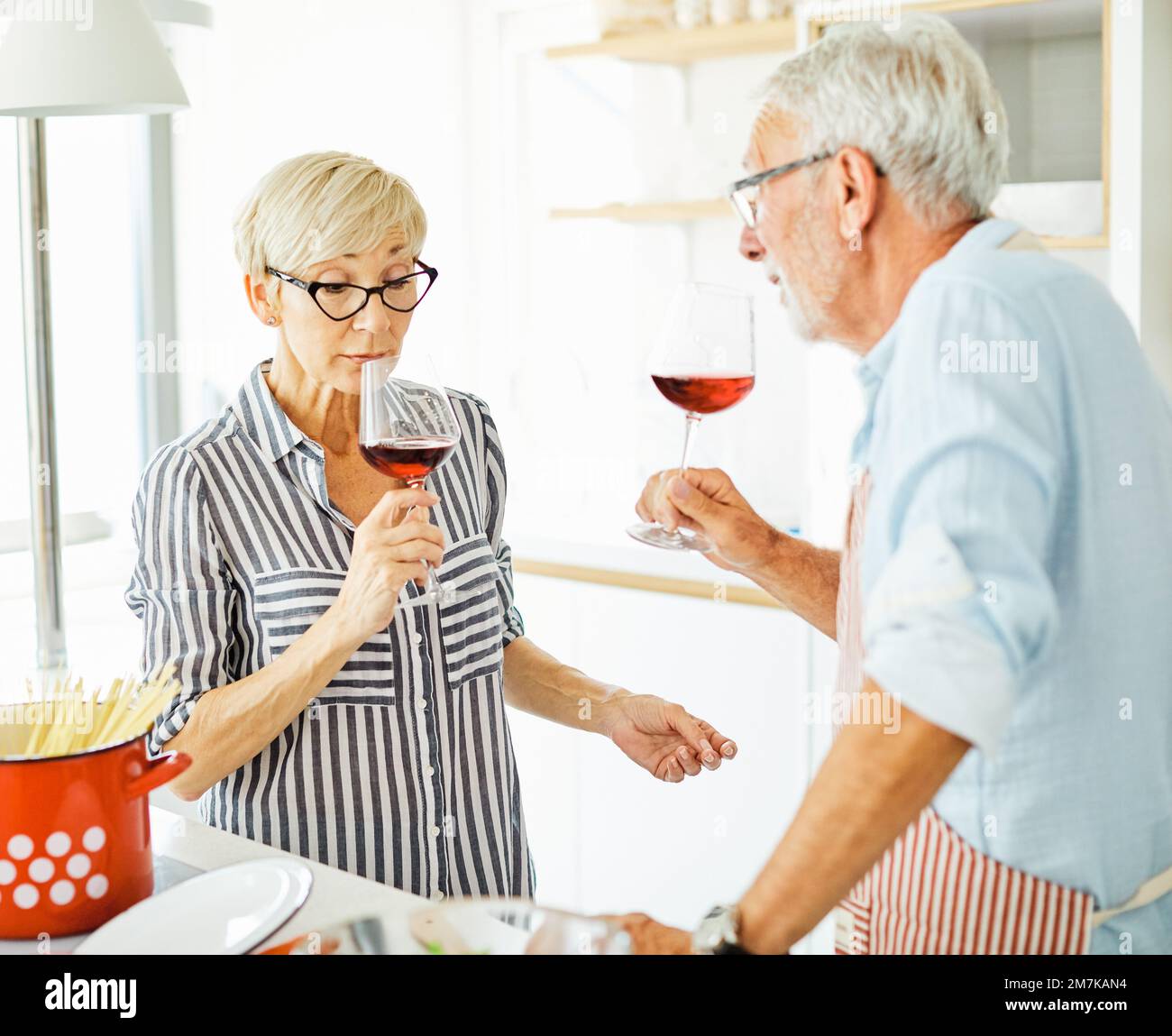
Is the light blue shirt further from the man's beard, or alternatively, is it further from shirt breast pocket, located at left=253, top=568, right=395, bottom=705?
shirt breast pocket, located at left=253, top=568, right=395, bottom=705

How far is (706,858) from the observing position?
9.57 ft

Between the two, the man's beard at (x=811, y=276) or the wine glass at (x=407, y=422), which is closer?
the man's beard at (x=811, y=276)

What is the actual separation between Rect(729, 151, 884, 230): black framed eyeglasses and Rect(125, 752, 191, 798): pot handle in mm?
635

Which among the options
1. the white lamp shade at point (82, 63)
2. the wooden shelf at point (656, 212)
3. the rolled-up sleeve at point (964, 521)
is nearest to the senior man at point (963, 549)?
the rolled-up sleeve at point (964, 521)

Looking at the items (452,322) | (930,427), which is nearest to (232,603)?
Result: (930,427)

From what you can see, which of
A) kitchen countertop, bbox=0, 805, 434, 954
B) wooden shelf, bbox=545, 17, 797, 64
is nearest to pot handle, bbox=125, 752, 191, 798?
kitchen countertop, bbox=0, 805, 434, 954

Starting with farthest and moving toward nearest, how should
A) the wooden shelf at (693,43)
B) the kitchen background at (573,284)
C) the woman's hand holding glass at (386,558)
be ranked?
the wooden shelf at (693,43) → the kitchen background at (573,284) → the woman's hand holding glass at (386,558)

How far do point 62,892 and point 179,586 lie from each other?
1.37ft

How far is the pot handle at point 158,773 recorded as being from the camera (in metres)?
1.04

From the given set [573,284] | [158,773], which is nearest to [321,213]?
[158,773]

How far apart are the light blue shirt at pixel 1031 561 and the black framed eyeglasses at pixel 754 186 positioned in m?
0.14

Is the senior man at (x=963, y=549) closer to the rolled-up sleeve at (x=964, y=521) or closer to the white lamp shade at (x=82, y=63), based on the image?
the rolled-up sleeve at (x=964, y=521)

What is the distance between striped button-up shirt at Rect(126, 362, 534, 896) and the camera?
141 cm
